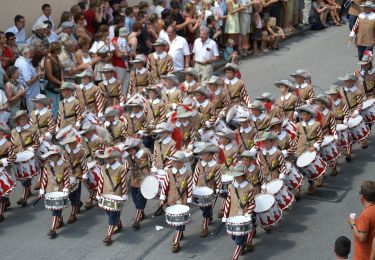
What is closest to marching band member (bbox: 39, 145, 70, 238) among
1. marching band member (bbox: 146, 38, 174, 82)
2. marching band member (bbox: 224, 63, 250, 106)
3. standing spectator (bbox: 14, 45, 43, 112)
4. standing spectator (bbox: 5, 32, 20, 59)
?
standing spectator (bbox: 14, 45, 43, 112)

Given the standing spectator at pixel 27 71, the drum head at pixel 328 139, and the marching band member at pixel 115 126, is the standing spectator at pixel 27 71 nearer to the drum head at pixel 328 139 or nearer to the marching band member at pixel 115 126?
the marching band member at pixel 115 126

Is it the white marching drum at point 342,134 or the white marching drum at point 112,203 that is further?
the white marching drum at point 342,134

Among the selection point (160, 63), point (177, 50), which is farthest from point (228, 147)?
point (177, 50)

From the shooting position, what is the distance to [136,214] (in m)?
16.5

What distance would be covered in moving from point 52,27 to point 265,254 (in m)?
10.1

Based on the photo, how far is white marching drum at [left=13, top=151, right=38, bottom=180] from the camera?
17094mm

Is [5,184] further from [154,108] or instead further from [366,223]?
[366,223]

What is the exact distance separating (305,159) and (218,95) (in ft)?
10.4

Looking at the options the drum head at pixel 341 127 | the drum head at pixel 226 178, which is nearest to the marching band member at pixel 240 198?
the drum head at pixel 226 178

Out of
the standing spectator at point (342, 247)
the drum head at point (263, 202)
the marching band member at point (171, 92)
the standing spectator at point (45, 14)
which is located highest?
the standing spectator at point (45, 14)

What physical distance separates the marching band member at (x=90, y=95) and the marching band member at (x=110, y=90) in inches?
11.8

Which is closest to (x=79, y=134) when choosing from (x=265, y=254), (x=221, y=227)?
(x=221, y=227)

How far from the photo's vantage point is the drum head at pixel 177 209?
1485cm

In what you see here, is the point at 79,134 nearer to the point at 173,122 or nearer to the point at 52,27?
the point at 173,122
